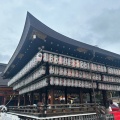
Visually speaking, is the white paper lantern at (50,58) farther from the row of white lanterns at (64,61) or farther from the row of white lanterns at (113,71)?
the row of white lanterns at (113,71)

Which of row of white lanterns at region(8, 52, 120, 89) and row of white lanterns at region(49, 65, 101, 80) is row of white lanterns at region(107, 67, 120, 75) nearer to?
row of white lanterns at region(8, 52, 120, 89)

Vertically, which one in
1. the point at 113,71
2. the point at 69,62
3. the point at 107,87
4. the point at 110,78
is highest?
the point at 69,62

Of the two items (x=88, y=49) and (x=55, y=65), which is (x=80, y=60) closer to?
(x=88, y=49)

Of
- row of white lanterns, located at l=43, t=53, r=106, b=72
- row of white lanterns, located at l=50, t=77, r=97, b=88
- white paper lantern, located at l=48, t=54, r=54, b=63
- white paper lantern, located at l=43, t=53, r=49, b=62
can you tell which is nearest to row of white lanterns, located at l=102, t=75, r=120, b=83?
row of white lanterns, located at l=43, t=53, r=106, b=72

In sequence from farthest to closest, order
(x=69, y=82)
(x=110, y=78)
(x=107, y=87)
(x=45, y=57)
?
1. (x=110, y=78)
2. (x=107, y=87)
3. (x=69, y=82)
4. (x=45, y=57)

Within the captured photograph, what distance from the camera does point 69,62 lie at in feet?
46.8

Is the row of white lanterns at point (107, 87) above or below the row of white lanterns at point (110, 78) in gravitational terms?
below

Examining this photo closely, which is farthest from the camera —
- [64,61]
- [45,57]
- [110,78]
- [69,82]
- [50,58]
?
[110,78]

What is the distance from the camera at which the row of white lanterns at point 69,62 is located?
12921 millimetres

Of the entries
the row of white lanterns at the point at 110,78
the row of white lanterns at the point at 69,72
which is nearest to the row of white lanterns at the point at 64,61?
the row of white lanterns at the point at 69,72

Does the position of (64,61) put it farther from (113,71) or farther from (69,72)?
(113,71)

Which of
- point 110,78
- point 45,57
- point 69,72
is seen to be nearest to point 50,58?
point 45,57

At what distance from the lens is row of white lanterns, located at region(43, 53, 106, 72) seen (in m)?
12.9

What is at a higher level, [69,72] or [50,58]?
[50,58]
